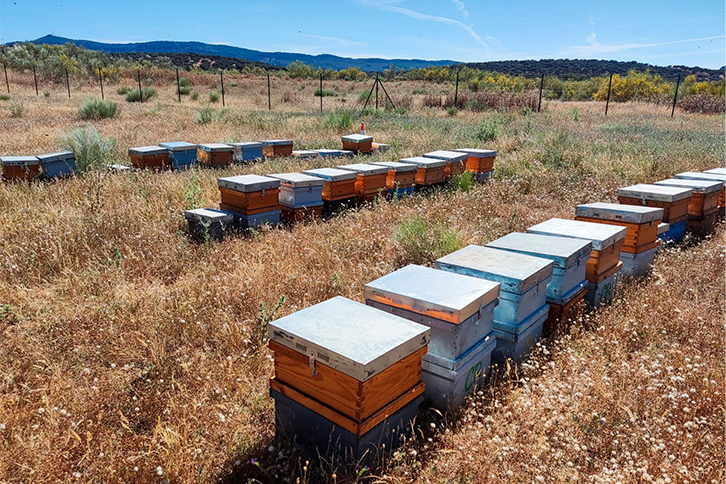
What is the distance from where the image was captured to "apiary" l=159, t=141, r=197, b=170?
870 centimetres

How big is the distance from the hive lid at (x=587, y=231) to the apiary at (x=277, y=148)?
643 centimetres

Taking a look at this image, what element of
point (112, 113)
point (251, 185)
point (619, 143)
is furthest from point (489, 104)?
point (251, 185)

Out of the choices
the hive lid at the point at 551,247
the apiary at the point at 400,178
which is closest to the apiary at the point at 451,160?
the apiary at the point at 400,178

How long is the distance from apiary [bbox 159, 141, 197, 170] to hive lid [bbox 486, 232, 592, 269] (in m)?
6.79

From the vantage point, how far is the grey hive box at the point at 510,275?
2.97m

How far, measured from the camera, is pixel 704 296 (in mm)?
4355

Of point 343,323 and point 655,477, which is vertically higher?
point 343,323

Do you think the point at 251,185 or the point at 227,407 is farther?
the point at 251,185

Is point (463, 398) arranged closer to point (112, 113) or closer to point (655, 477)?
point (655, 477)

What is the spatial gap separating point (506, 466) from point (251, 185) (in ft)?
13.6

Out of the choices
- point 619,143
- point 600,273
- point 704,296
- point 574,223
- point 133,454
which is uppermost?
point 619,143

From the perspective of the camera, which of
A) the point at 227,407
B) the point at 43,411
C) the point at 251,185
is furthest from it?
the point at 251,185

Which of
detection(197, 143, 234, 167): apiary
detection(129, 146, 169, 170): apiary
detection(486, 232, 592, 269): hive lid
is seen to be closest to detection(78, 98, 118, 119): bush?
detection(129, 146, 169, 170): apiary

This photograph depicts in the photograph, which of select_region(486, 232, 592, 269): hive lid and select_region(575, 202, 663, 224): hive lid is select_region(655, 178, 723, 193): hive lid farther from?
select_region(486, 232, 592, 269): hive lid
